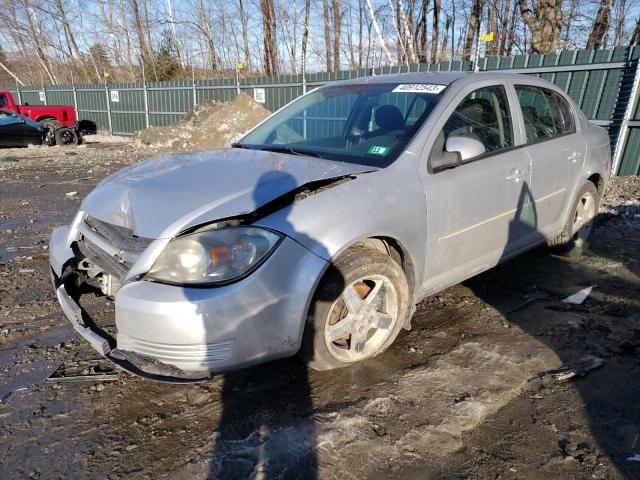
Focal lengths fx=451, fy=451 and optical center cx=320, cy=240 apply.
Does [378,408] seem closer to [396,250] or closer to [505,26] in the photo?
[396,250]

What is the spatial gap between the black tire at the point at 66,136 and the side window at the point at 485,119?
17.3 m

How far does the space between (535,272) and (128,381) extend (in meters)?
3.61

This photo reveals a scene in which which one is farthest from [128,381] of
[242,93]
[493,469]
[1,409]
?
[242,93]

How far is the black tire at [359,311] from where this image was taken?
235cm

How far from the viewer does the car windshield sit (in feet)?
9.59

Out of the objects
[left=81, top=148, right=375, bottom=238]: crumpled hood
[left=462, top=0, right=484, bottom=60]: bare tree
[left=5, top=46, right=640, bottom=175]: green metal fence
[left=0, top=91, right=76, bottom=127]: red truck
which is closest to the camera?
[left=81, top=148, right=375, bottom=238]: crumpled hood

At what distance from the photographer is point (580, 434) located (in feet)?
7.16

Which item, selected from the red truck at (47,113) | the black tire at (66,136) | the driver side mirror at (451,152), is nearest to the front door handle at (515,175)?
the driver side mirror at (451,152)

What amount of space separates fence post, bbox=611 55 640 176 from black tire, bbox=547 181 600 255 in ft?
15.2

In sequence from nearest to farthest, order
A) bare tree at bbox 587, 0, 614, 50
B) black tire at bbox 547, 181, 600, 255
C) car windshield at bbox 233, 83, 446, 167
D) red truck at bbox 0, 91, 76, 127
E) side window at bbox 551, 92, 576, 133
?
car windshield at bbox 233, 83, 446, 167, side window at bbox 551, 92, 576, 133, black tire at bbox 547, 181, 600, 255, bare tree at bbox 587, 0, 614, 50, red truck at bbox 0, 91, 76, 127

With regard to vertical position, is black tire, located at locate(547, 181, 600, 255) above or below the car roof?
below

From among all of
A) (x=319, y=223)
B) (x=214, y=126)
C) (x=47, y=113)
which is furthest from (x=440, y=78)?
(x=47, y=113)

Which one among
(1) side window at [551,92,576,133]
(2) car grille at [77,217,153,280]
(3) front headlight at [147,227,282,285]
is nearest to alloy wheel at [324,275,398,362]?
(3) front headlight at [147,227,282,285]

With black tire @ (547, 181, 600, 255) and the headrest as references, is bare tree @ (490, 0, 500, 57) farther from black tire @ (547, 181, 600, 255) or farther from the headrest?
the headrest
